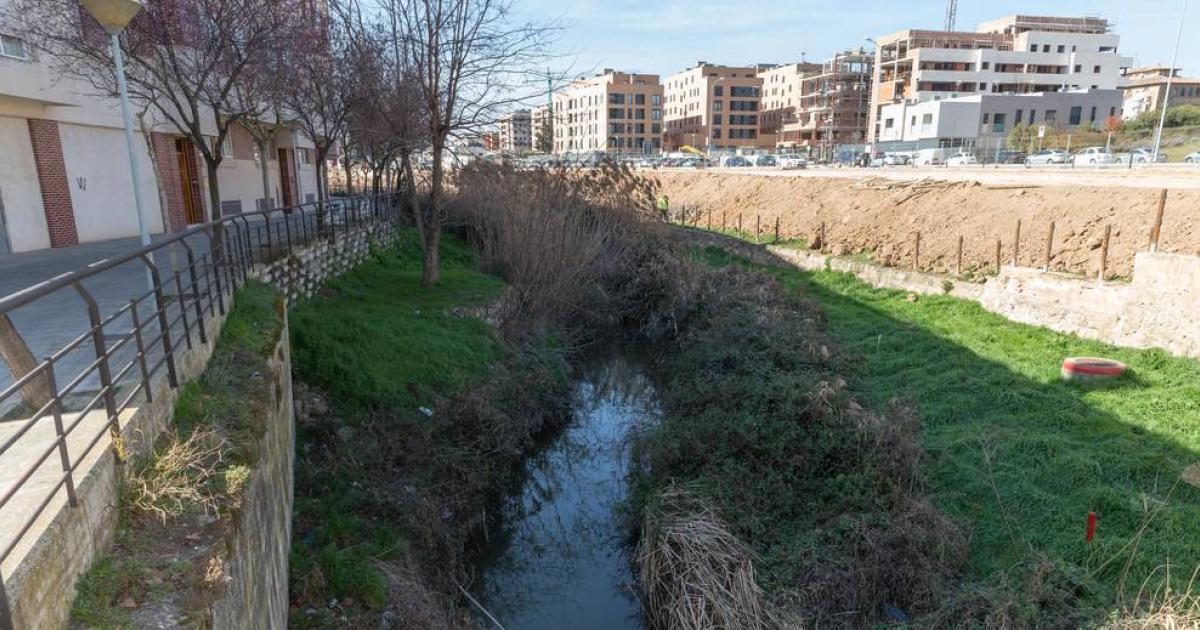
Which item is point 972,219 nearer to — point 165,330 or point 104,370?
point 165,330

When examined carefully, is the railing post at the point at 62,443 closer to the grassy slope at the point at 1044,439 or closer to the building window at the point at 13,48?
the grassy slope at the point at 1044,439

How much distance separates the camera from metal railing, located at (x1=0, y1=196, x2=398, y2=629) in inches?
123

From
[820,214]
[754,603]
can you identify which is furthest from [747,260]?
[754,603]

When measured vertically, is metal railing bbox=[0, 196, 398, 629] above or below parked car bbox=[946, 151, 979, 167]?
below

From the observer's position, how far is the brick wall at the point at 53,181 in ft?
44.2

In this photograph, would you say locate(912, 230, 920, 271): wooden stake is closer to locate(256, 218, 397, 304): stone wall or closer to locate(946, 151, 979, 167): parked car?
locate(256, 218, 397, 304): stone wall

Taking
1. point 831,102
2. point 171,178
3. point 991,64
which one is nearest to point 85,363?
point 171,178

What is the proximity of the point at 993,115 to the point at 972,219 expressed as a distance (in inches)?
2078

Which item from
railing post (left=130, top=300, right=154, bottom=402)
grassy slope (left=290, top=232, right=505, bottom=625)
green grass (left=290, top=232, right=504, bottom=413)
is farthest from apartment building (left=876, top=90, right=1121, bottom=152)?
railing post (left=130, top=300, right=154, bottom=402)

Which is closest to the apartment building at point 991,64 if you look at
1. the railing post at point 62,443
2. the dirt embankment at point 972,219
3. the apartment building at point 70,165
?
the dirt embankment at point 972,219

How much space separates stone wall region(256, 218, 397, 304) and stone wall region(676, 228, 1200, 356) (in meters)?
13.1

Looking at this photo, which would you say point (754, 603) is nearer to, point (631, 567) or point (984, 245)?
point (631, 567)

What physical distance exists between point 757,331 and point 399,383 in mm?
6581

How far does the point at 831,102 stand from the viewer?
86375mm
